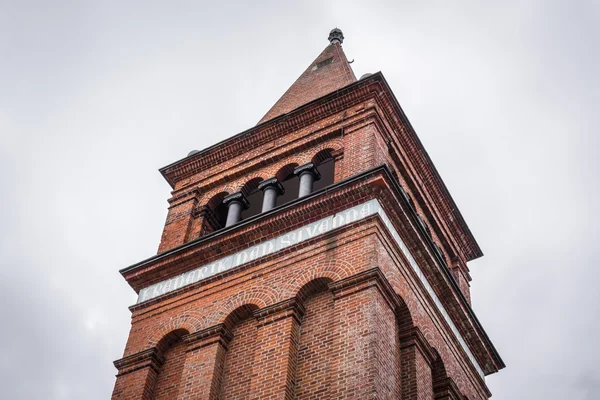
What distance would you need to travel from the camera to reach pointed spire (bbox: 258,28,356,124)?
78.8 feet

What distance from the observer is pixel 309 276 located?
17094mm

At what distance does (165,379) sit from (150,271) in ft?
10.1

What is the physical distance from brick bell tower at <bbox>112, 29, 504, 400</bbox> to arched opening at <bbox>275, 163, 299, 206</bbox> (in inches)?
1.6

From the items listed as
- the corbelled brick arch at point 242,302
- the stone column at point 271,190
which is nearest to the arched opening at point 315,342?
the corbelled brick arch at point 242,302

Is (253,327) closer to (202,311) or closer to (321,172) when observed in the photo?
(202,311)

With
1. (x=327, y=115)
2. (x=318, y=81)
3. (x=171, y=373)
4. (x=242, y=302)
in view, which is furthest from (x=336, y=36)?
(x=171, y=373)

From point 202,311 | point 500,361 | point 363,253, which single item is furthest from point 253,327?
point 500,361

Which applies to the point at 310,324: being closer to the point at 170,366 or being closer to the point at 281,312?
the point at 281,312

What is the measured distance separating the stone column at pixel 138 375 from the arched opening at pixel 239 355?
5.76 feet

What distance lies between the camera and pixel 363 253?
16766mm

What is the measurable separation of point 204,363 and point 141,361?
1.82 meters

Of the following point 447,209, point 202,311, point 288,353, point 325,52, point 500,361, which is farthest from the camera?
point 325,52

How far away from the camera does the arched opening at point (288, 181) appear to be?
21.6 meters

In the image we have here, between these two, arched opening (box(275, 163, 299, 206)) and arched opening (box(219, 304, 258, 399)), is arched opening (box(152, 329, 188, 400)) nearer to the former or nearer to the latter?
arched opening (box(219, 304, 258, 399))
